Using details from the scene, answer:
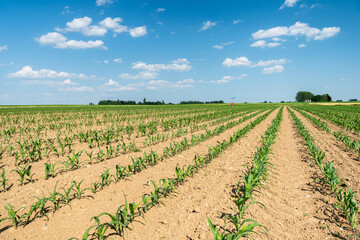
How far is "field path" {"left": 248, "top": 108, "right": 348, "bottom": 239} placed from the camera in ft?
9.53

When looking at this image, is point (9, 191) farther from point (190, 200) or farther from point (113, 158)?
point (190, 200)

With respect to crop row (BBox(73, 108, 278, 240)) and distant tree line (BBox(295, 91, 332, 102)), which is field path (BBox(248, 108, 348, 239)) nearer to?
crop row (BBox(73, 108, 278, 240))

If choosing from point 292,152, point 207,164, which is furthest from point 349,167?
point 207,164

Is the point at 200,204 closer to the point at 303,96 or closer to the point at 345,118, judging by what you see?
the point at 345,118

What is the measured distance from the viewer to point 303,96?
542ft

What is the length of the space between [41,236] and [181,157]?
14.4ft

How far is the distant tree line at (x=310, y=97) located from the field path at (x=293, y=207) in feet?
588

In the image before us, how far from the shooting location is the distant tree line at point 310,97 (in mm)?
144538

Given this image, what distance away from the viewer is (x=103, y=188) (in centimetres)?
423

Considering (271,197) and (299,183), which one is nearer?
(271,197)

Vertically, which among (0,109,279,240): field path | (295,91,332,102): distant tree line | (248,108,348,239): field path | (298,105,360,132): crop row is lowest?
(248,108,348,239): field path

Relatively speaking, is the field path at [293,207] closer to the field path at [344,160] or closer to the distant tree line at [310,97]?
the field path at [344,160]

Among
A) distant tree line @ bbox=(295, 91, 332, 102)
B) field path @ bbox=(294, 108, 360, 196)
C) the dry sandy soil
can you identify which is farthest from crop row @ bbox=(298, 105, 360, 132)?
distant tree line @ bbox=(295, 91, 332, 102)

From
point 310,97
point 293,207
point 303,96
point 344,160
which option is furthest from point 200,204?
point 303,96
